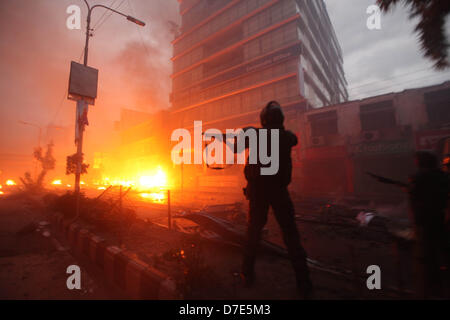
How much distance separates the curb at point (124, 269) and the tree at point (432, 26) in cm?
695

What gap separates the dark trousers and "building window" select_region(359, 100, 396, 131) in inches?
739

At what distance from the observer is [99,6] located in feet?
31.1

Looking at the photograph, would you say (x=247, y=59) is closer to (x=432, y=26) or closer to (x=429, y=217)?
(x=432, y=26)

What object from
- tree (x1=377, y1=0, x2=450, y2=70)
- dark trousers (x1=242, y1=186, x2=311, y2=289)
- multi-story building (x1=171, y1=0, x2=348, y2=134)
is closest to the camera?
dark trousers (x1=242, y1=186, x2=311, y2=289)

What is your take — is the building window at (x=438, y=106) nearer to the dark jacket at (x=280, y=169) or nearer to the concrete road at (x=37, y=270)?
the dark jacket at (x=280, y=169)

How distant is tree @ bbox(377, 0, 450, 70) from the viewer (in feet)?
13.1

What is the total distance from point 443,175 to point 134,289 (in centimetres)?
453

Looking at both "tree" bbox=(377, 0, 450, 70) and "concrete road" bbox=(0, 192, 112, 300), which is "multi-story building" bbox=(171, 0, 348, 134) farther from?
"concrete road" bbox=(0, 192, 112, 300)

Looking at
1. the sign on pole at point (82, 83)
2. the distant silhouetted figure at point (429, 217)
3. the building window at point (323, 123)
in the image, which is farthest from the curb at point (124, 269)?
the building window at point (323, 123)

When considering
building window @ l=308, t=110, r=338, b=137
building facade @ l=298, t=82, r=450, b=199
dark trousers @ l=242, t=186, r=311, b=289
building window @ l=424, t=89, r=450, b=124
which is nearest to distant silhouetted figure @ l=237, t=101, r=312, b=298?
dark trousers @ l=242, t=186, r=311, b=289

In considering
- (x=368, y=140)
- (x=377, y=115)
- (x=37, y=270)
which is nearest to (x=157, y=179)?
(x=368, y=140)

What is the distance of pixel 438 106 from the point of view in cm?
1436
